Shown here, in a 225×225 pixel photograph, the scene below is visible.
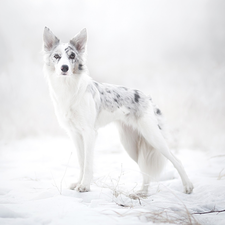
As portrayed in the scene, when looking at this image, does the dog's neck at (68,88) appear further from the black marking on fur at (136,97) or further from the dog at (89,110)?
the black marking on fur at (136,97)

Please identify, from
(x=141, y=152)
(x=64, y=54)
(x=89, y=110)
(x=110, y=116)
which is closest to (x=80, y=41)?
(x=64, y=54)

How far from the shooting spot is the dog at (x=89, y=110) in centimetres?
235

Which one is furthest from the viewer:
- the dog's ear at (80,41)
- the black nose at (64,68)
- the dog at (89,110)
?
the dog's ear at (80,41)

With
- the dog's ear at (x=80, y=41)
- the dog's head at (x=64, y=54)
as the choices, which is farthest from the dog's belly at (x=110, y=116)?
the dog's ear at (x=80, y=41)

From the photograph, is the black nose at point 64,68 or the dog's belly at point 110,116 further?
the dog's belly at point 110,116

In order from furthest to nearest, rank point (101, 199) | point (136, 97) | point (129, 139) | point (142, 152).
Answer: point (129, 139) < point (142, 152) < point (136, 97) < point (101, 199)

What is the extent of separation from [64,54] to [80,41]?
35 cm

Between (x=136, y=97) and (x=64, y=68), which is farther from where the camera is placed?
(x=136, y=97)

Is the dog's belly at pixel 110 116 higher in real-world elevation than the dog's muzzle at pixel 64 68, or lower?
lower

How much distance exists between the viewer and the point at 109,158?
4641mm

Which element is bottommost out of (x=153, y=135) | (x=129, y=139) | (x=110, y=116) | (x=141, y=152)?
(x=141, y=152)

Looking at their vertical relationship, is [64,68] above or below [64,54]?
below

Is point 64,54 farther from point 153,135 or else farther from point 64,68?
point 153,135

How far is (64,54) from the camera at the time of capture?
7.56 feet
